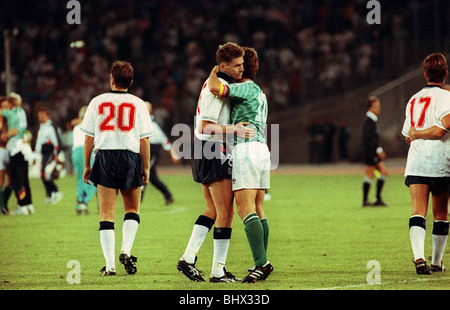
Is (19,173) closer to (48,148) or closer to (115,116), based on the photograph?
(48,148)

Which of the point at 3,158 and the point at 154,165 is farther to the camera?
the point at 154,165

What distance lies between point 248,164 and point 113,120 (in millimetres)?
1608

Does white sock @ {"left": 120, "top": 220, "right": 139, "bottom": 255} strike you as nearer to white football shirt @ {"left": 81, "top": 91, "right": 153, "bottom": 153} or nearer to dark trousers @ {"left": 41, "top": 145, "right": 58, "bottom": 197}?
white football shirt @ {"left": 81, "top": 91, "right": 153, "bottom": 153}

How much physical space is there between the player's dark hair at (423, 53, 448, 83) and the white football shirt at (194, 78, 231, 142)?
2.14 meters

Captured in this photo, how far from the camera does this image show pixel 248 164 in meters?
7.59

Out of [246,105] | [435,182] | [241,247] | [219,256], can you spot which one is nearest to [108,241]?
[219,256]

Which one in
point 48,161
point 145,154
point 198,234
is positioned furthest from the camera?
point 48,161

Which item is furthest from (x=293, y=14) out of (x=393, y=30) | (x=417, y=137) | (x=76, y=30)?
(x=417, y=137)

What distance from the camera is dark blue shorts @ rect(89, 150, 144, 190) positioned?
8.35 metres

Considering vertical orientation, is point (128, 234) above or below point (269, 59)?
→ below

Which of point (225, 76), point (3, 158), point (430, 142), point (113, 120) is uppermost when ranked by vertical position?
point (225, 76)

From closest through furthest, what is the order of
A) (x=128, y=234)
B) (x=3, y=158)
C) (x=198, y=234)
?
(x=198, y=234) → (x=128, y=234) → (x=3, y=158)

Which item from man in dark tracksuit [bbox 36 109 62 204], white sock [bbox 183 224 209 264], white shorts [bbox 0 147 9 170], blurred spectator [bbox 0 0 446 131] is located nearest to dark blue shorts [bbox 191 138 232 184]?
white sock [bbox 183 224 209 264]

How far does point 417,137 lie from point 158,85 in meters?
26.0
